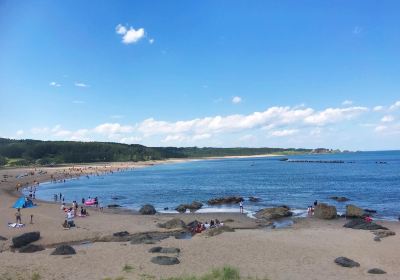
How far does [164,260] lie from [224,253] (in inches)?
188

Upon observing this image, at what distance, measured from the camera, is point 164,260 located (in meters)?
24.1

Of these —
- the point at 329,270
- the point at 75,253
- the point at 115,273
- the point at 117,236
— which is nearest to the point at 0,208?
the point at 117,236

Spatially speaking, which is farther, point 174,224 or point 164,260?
point 174,224

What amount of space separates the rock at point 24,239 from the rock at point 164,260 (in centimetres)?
1096

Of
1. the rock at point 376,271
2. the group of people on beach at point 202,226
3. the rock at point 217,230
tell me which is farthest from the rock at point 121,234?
the rock at point 376,271

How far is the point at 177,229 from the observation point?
3556 centimetres

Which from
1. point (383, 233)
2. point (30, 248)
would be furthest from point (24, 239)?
point (383, 233)

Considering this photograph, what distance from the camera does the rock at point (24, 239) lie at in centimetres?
2881

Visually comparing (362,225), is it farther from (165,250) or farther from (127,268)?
(127,268)

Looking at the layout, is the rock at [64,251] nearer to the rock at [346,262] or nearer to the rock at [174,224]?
the rock at [174,224]

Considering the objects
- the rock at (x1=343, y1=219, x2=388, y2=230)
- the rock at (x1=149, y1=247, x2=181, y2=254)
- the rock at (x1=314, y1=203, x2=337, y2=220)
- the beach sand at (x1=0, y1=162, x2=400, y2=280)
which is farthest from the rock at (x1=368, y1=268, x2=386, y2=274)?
the rock at (x1=314, y1=203, x2=337, y2=220)

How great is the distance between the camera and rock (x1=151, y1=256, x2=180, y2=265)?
2392 cm

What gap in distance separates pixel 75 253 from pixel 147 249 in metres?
4.74

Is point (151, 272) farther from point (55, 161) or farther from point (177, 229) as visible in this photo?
point (55, 161)
